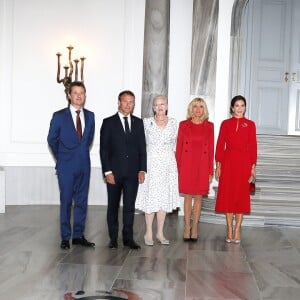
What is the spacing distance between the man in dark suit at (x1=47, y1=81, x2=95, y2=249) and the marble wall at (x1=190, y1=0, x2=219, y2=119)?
2.64m

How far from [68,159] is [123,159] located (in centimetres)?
52

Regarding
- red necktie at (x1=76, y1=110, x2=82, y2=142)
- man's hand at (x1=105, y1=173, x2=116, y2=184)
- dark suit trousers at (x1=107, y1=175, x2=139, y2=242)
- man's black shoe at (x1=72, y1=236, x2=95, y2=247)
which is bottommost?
man's black shoe at (x1=72, y1=236, x2=95, y2=247)

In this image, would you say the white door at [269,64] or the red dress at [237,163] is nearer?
the red dress at [237,163]

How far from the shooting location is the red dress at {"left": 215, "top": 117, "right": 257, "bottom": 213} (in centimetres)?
570

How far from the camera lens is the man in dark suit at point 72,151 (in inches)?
207

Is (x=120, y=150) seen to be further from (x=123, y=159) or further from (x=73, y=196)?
(x=73, y=196)

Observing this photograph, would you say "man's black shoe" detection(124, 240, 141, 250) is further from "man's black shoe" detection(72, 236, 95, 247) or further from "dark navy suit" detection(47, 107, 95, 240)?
"dark navy suit" detection(47, 107, 95, 240)

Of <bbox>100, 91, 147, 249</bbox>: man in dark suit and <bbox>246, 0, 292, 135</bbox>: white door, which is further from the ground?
<bbox>246, 0, 292, 135</bbox>: white door

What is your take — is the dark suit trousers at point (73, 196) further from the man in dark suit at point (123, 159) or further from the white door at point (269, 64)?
the white door at point (269, 64)

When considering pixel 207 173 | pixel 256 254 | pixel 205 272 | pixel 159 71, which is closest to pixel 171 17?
pixel 159 71

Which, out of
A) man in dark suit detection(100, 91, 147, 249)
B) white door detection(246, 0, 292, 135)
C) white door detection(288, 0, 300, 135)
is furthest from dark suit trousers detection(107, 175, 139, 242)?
white door detection(288, 0, 300, 135)

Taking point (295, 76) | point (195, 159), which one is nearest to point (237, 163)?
point (195, 159)

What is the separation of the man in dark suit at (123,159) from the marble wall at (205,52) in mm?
2501

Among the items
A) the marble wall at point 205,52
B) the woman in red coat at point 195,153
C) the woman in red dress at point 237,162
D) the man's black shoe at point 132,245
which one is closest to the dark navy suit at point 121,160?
the man's black shoe at point 132,245
